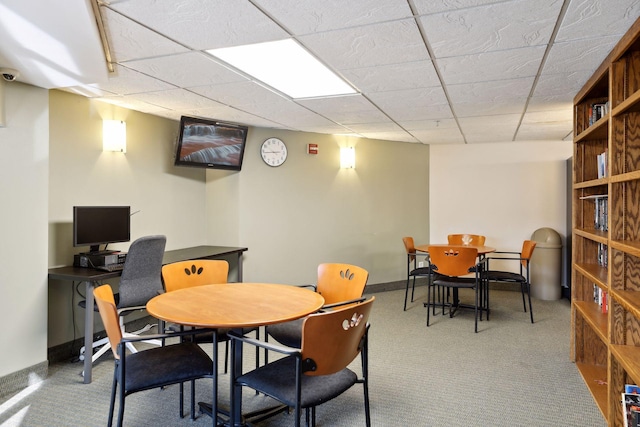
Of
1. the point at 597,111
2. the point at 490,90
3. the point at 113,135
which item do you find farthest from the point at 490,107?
the point at 113,135

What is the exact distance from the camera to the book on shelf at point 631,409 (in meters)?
2.17

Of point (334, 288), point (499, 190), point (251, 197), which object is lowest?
point (334, 288)

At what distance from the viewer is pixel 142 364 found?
93.3 inches

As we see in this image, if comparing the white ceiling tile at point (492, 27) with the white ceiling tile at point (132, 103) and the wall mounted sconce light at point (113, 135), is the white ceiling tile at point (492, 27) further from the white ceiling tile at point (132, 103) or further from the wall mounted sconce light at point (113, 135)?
the wall mounted sconce light at point (113, 135)

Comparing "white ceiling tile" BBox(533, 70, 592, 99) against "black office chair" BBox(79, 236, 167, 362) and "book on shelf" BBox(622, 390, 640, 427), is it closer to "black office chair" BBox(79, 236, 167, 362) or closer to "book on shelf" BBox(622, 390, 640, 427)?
"book on shelf" BBox(622, 390, 640, 427)

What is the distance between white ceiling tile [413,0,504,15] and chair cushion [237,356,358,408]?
191 centimetres

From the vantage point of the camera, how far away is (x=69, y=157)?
3816mm

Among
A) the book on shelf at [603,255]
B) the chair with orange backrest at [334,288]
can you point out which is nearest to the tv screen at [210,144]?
the chair with orange backrest at [334,288]

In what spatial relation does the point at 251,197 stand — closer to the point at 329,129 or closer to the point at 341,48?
the point at 329,129

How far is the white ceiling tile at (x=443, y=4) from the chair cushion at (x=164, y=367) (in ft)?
7.15

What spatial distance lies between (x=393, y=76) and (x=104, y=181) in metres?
2.88

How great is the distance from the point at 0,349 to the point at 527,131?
604 centimetres

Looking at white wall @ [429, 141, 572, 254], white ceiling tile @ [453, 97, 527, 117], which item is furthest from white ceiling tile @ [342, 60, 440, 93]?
white wall @ [429, 141, 572, 254]

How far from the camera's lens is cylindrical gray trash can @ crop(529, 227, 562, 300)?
5969mm
